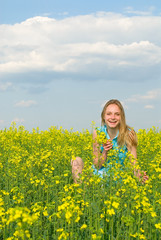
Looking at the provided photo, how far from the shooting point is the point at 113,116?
5.21 m

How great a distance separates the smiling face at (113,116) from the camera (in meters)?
5.22

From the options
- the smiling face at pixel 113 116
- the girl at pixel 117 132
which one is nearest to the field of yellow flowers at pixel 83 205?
the girl at pixel 117 132

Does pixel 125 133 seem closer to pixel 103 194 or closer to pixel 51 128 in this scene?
pixel 103 194

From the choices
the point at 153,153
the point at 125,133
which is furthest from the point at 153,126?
the point at 125,133

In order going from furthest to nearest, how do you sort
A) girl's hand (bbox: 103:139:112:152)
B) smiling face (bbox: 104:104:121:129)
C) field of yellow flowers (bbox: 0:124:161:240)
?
1. smiling face (bbox: 104:104:121:129)
2. girl's hand (bbox: 103:139:112:152)
3. field of yellow flowers (bbox: 0:124:161:240)

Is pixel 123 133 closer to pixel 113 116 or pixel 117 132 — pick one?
pixel 117 132

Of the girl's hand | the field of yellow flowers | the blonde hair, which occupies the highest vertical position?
the blonde hair

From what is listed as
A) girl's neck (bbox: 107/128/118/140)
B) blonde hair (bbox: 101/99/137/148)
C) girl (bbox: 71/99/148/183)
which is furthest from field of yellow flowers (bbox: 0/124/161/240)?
girl's neck (bbox: 107/128/118/140)

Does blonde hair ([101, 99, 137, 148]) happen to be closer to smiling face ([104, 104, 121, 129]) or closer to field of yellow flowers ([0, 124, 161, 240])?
smiling face ([104, 104, 121, 129])

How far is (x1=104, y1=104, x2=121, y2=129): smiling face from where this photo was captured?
522 cm

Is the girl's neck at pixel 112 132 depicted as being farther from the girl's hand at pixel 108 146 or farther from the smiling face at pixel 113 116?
the girl's hand at pixel 108 146

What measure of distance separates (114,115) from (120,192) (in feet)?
5.20

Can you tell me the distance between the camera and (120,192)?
3.98 meters

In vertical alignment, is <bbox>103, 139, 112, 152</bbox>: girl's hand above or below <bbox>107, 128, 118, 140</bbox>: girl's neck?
below
